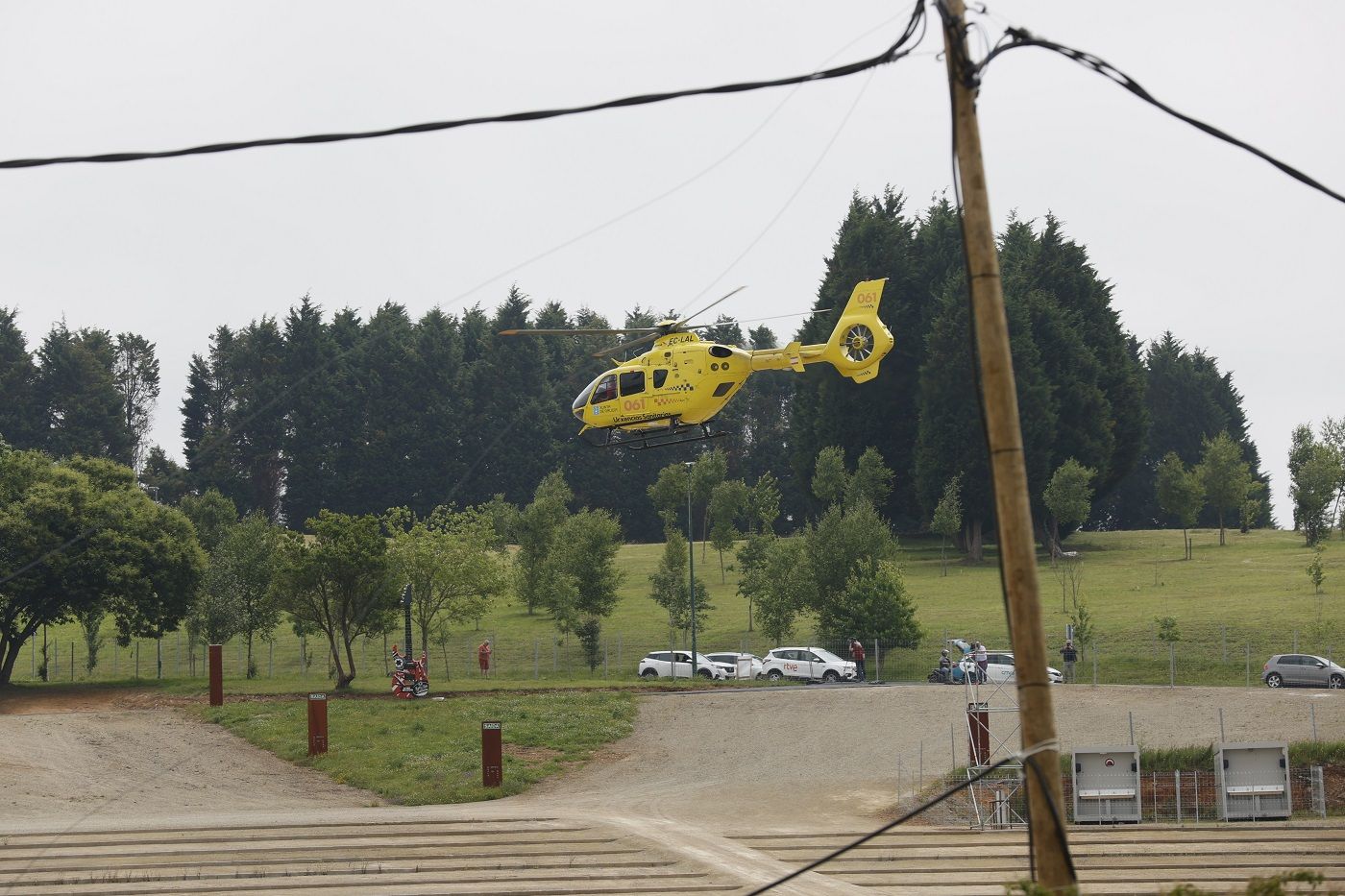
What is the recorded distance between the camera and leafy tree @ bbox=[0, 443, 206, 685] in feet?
169

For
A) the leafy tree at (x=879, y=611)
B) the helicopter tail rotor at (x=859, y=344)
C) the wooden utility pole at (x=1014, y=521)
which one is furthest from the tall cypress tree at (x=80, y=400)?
the wooden utility pole at (x=1014, y=521)

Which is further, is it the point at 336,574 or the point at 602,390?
the point at 336,574

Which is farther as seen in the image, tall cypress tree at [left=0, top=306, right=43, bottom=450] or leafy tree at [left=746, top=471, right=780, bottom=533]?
tall cypress tree at [left=0, top=306, right=43, bottom=450]

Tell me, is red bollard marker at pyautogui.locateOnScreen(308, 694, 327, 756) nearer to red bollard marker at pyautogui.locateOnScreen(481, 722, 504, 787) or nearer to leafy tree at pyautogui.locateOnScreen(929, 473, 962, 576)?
red bollard marker at pyautogui.locateOnScreen(481, 722, 504, 787)

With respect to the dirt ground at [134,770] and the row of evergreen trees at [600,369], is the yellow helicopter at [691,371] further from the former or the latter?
the row of evergreen trees at [600,369]

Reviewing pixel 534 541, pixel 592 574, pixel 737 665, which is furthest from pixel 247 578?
pixel 737 665

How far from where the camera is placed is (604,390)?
34.2 metres

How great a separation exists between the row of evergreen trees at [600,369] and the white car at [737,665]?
3366 cm

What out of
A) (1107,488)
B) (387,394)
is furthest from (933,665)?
(387,394)

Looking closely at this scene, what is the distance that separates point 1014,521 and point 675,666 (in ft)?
153

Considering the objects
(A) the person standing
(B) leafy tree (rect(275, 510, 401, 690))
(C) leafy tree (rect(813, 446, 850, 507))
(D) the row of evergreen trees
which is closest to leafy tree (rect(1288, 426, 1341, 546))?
(D) the row of evergreen trees

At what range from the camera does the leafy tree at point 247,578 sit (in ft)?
190

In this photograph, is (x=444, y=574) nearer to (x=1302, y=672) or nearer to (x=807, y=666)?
(x=807, y=666)

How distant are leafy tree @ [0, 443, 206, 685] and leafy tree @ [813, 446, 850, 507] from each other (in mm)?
41932
